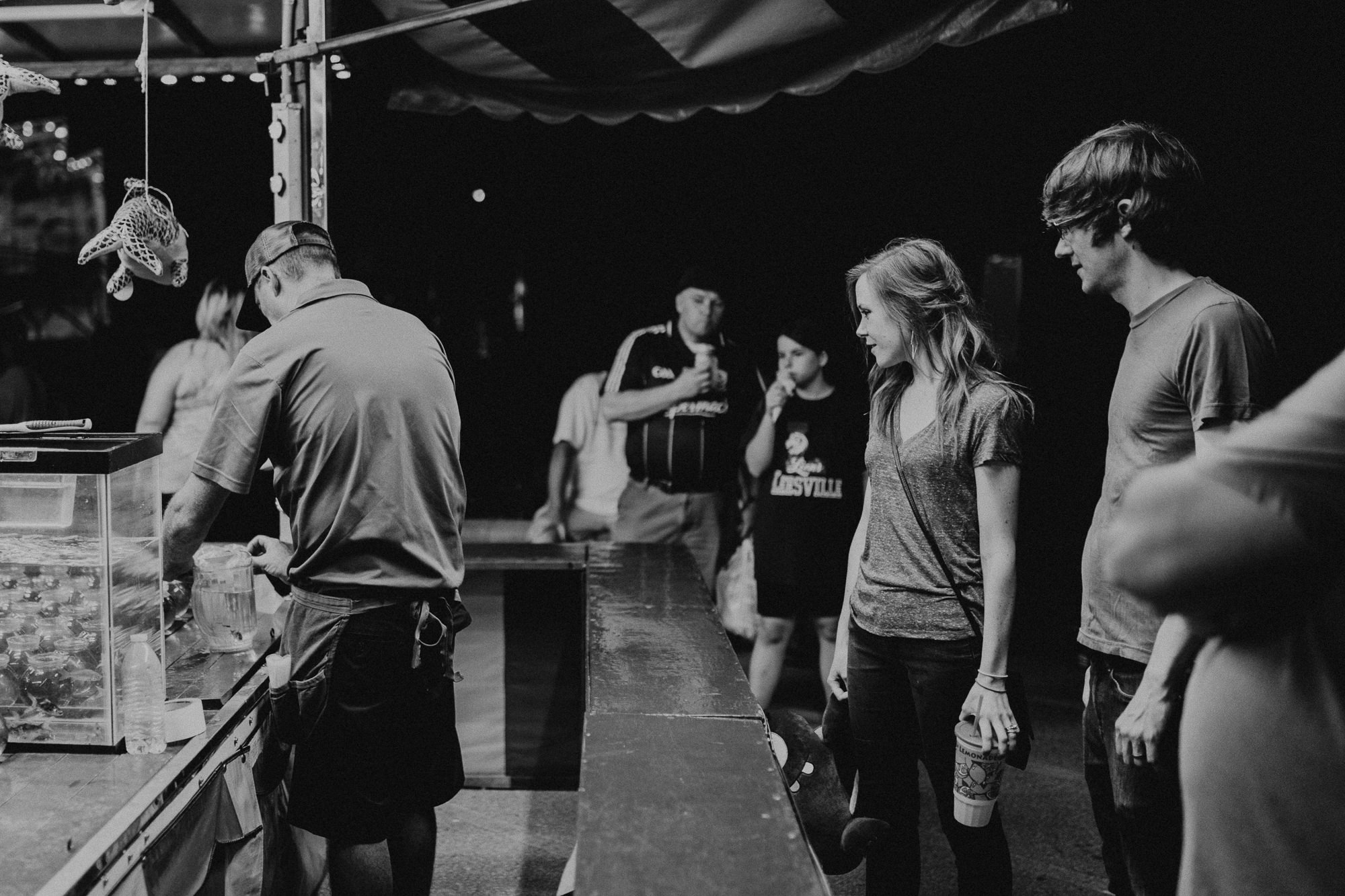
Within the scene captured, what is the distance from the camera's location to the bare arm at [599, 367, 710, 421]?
4.84 meters

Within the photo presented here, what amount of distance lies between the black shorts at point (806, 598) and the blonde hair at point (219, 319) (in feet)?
9.30

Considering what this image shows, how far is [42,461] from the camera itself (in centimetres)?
227

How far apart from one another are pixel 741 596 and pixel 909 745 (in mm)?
2338

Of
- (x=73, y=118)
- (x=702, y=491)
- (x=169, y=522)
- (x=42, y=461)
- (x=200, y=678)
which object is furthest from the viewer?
(x=73, y=118)

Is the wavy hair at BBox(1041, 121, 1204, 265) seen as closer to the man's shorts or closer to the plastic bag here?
the man's shorts

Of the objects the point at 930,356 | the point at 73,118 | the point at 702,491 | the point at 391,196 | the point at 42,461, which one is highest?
the point at 73,118

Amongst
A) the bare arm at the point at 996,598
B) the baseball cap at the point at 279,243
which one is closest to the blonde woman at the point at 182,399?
the baseball cap at the point at 279,243

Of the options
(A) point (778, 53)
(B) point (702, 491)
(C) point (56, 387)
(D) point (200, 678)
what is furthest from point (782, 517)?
(C) point (56, 387)

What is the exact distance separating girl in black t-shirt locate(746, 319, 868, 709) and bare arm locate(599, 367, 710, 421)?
1.17 feet

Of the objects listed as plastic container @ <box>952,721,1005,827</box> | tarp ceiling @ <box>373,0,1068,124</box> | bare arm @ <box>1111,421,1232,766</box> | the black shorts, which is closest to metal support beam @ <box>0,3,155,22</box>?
tarp ceiling @ <box>373,0,1068,124</box>

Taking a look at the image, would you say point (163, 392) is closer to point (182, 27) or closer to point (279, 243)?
point (182, 27)

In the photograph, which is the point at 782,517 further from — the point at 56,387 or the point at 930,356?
the point at 56,387

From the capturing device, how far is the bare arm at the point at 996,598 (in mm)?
2422

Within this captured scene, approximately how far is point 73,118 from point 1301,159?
23.7 feet
